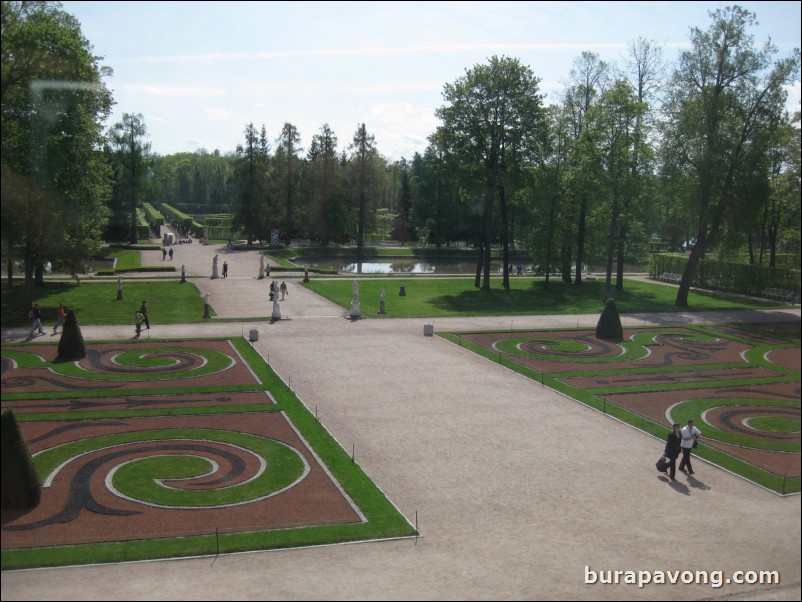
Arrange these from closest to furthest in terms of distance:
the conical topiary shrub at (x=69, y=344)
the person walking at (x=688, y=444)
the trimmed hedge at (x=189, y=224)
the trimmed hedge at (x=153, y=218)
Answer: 1. the person walking at (x=688, y=444)
2. the conical topiary shrub at (x=69, y=344)
3. the trimmed hedge at (x=189, y=224)
4. the trimmed hedge at (x=153, y=218)

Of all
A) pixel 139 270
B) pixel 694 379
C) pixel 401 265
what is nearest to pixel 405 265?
pixel 401 265

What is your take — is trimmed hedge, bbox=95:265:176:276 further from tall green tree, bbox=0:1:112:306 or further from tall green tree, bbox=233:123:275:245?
tall green tree, bbox=233:123:275:245

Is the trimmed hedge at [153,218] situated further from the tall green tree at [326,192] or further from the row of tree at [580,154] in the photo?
the row of tree at [580,154]

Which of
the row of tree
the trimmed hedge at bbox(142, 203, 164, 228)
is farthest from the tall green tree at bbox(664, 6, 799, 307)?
the trimmed hedge at bbox(142, 203, 164, 228)

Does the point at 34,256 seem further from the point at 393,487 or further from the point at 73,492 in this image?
the point at 393,487

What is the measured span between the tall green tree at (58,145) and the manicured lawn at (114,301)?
86.3 inches

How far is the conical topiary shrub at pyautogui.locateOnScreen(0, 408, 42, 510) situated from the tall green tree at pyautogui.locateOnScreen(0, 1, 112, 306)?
1269cm

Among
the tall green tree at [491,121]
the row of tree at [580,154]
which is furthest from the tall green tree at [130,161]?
the tall green tree at [491,121]

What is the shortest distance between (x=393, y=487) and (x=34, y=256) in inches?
1230

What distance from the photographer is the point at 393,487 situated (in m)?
19.2

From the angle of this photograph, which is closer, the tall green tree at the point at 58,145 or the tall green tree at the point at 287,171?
the tall green tree at the point at 58,145

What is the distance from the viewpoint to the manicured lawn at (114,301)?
1647 inches

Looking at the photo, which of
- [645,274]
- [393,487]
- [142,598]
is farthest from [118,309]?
[645,274]

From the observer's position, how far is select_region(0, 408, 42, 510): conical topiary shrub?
1673 centimetres
